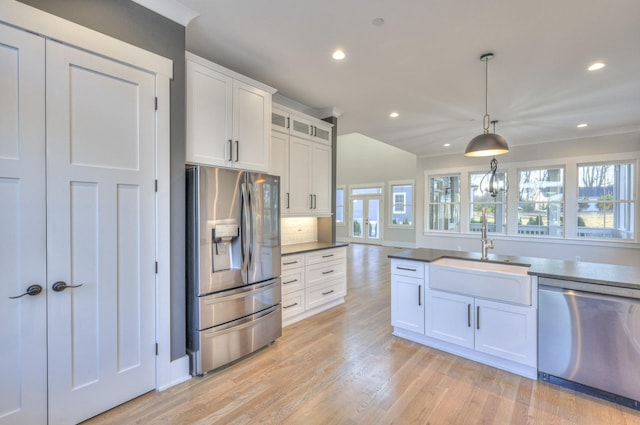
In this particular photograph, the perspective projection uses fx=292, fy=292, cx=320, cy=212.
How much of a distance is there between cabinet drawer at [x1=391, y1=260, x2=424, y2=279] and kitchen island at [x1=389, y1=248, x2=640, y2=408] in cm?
1

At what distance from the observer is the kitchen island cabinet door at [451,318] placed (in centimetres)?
271

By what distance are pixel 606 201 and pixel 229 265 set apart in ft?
25.4

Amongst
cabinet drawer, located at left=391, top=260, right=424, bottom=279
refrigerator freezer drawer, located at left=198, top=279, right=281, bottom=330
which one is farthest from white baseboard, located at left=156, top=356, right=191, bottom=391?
cabinet drawer, located at left=391, top=260, right=424, bottom=279

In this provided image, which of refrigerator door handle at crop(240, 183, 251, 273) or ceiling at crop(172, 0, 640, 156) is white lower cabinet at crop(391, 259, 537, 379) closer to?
refrigerator door handle at crop(240, 183, 251, 273)

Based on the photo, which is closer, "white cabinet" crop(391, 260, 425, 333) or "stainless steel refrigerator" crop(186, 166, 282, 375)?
"stainless steel refrigerator" crop(186, 166, 282, 375)

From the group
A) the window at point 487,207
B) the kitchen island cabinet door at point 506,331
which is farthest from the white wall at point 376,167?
the kitchen island cabinet door at point 506,331

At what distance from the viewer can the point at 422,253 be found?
3.32 metres

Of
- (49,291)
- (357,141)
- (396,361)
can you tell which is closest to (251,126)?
(49,291)

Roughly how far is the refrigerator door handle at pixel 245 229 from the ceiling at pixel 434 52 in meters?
1.42

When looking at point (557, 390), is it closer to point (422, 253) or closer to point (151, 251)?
point (422, 253)

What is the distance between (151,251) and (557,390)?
3.32 metres

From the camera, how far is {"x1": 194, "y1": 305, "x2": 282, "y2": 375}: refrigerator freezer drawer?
7.98 ft

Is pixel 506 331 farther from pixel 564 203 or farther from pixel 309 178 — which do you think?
pixel 564 203

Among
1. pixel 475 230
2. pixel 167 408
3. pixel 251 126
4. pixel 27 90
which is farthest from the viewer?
pixel 475 230
